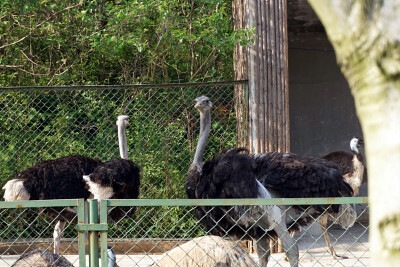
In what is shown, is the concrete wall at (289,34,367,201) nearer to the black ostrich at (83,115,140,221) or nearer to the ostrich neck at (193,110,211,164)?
the ostrich neck at (193,110,211,164)

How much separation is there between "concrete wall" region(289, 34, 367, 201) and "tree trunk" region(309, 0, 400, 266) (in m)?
9.40

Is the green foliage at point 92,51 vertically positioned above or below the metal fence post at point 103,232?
above

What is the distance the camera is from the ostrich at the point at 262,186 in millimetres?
5438

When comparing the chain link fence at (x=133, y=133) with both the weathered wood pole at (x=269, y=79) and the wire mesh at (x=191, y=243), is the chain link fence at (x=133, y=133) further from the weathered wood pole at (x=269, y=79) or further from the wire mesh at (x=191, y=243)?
the weathered wood pole at (x=269, y=79)

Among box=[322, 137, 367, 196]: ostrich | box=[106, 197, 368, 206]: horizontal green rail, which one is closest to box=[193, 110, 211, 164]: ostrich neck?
box=[322, 137, 367, 196]: ostrich

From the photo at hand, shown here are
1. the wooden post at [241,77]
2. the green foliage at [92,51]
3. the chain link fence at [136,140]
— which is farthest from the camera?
the green foliage at [92,51]

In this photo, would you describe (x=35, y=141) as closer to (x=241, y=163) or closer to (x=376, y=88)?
(x=241, y=163)

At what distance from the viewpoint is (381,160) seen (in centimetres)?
146

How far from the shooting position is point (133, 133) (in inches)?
301

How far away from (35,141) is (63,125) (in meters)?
0.32

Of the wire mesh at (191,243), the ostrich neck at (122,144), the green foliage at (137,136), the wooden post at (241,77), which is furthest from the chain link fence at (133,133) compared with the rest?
the ostrich neck at (122,144)

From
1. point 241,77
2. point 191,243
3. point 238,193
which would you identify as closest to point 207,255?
point 191,243

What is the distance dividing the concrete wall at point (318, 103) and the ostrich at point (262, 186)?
4.87 metres

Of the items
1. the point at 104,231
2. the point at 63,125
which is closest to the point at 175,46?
the point at 63,125
